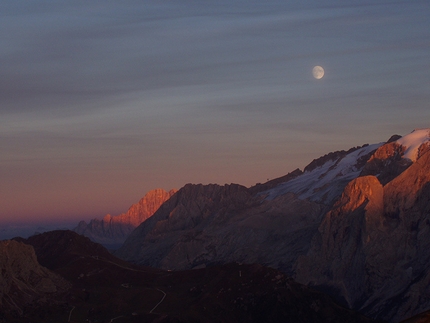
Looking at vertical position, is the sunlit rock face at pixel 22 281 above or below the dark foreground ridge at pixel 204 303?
above

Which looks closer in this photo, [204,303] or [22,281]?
[204,303]

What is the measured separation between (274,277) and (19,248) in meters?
56.2

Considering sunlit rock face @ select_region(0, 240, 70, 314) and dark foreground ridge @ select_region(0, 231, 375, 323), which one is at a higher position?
sunlit rock face @ select_region(0, 240, 70, 314)

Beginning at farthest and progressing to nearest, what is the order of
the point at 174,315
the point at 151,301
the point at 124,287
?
1. the point at 124,287
2. the point at 151,301
3. the point at 174,315

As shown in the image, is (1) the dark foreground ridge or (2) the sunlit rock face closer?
(1) the dark foreground ridge

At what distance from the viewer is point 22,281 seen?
180 metres

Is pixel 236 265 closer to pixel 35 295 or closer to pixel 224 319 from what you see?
pixel 224 319

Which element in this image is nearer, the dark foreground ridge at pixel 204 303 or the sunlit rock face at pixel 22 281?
the dark foreground ridge at pixel 204 303

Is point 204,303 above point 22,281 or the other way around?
the other way around

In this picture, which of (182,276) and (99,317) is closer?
(99,317)

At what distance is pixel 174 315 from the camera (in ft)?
543

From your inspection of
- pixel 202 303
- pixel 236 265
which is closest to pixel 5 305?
pixel 202 303

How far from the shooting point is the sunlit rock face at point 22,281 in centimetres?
16988

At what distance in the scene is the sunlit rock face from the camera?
170 m
